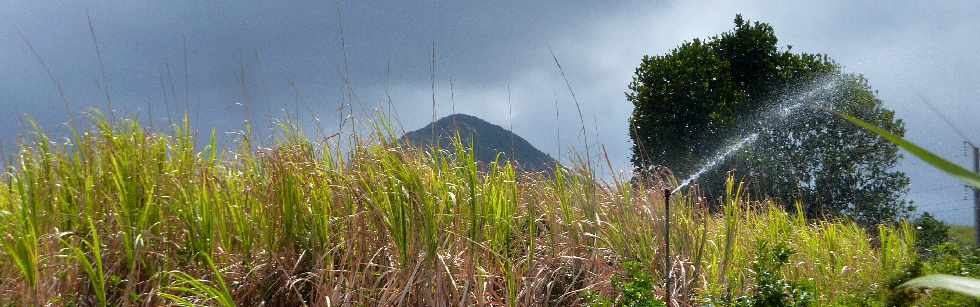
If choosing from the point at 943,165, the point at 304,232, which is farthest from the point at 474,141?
the point at 943,165

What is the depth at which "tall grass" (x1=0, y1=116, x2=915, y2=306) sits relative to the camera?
11.7ft

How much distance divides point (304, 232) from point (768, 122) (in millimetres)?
15163

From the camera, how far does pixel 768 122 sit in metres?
17.3

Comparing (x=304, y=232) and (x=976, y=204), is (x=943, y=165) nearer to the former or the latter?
(x=304, y=232)

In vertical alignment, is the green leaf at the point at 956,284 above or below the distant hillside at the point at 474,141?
below

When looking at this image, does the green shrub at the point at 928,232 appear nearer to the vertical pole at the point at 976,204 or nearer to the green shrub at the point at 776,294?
the vertical pole at the point at 976,204

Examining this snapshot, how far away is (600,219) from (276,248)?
6.19 ft

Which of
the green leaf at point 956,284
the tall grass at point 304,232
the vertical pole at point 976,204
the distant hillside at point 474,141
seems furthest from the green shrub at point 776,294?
the vertical pole at point 976,204

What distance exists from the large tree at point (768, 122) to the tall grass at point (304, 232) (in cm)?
1068

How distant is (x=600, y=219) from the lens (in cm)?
465

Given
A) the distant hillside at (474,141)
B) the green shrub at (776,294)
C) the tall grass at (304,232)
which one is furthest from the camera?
the distant hillside at (474,141)

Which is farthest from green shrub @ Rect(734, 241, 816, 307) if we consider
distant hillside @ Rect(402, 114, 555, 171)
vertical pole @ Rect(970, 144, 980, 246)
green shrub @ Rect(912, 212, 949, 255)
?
green shrub @ Rect(912, 212, 949, 255)

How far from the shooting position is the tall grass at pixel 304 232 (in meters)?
3.57

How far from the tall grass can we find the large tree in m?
10.7
